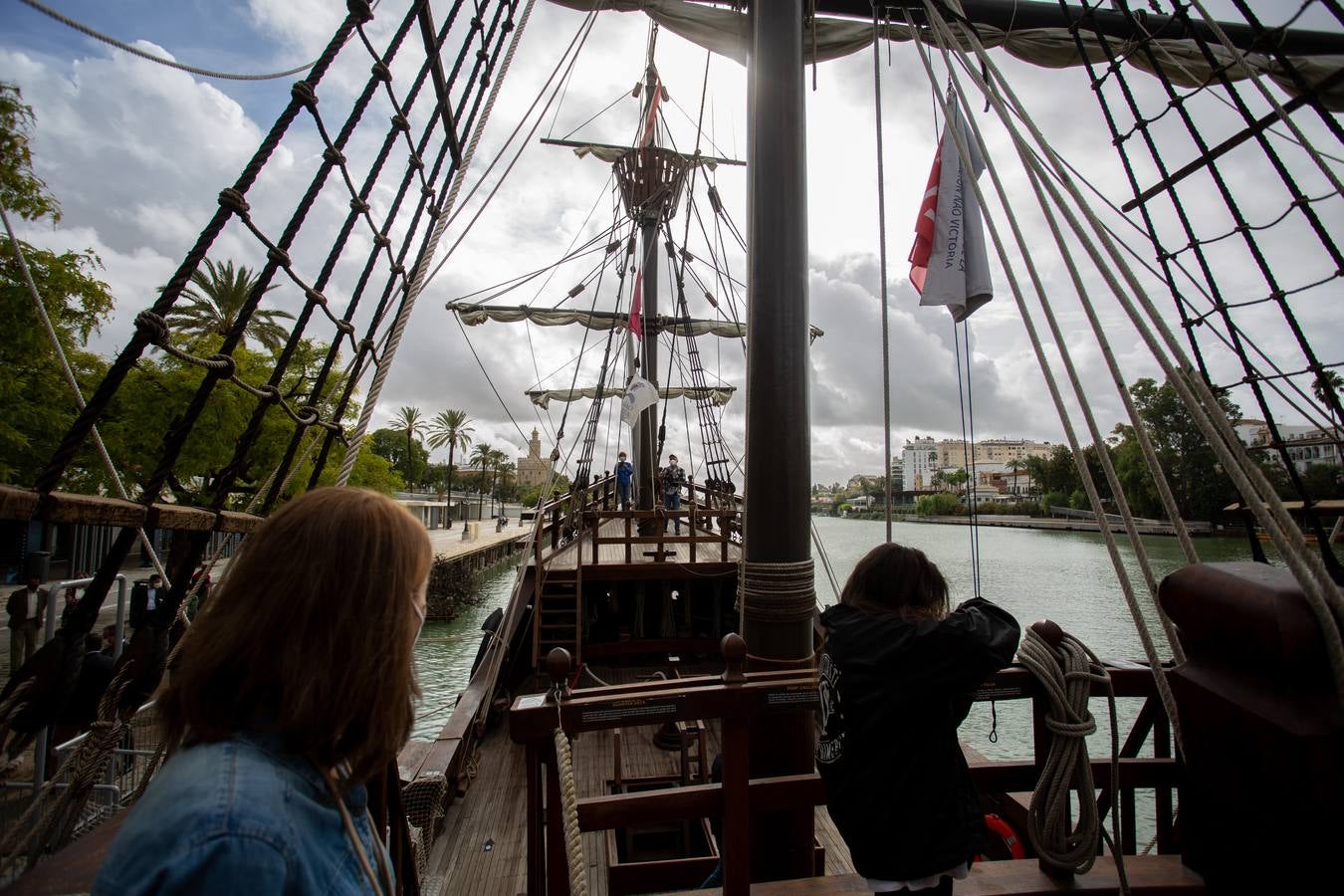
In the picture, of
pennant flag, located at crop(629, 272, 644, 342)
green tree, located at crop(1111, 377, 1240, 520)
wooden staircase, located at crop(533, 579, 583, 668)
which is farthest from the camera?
green tree, located at crop(1111, 377, 1240, 520)

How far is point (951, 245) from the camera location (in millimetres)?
3734

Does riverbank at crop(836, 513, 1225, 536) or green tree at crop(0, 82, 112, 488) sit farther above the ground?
green tree at crop(0, 82, 112, 488)

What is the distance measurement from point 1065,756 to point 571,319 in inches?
642

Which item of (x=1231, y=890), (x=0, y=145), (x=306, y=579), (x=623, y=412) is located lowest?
(x=1231, y=890)

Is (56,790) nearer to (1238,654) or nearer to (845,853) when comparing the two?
(845,853)

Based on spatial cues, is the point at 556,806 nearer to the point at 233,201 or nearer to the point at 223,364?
the point at 223,364

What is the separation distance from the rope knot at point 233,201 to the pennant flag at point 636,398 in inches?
269

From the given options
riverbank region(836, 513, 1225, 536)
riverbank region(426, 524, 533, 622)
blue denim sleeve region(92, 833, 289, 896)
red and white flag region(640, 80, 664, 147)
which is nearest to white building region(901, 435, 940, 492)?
riverbank region(836, 513, 1225, 536)

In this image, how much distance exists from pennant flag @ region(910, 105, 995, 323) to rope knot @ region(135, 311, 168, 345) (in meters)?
3.53

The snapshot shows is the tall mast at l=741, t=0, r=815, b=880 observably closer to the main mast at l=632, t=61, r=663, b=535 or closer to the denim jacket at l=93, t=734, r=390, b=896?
the denim jacket at l=93, t=734, r=390, b=896

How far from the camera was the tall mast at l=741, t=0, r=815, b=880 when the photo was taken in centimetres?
267

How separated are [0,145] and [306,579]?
6914 millimetres

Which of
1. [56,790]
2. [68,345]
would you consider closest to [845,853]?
[56,790]

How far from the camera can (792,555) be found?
2.84 metres
